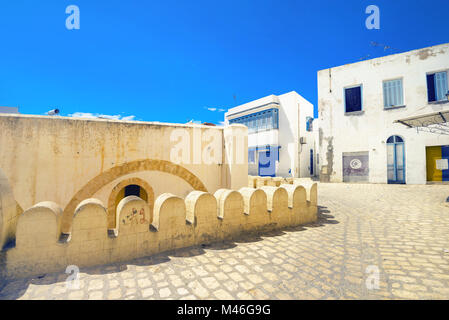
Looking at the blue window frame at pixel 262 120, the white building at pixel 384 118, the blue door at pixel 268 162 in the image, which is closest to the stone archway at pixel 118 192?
the white building at pixel 384 118

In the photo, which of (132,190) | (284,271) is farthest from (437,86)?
(132,190)

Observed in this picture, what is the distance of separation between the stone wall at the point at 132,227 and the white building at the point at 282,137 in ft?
53.8

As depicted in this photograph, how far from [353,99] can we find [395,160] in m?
4.56

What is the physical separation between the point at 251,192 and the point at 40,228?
3.24 metres

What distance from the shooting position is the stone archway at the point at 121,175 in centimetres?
634

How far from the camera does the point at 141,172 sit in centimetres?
721

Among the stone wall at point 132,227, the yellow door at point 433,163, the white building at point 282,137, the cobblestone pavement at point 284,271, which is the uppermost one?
the white building at point 282,137

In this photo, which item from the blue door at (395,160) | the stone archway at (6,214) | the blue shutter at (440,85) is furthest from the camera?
the blue door at (395,160)

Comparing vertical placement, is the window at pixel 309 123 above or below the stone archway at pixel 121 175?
above

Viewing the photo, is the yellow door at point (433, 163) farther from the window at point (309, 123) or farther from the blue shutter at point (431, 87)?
the window at point (309, 123)

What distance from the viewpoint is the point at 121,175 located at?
695 centimetres

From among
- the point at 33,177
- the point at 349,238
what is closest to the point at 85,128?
the point at 33,177
